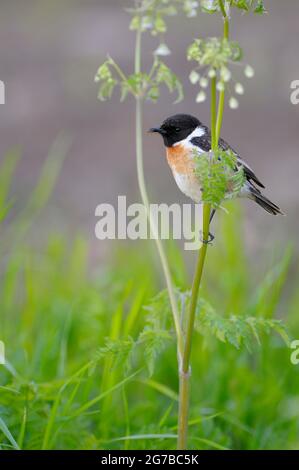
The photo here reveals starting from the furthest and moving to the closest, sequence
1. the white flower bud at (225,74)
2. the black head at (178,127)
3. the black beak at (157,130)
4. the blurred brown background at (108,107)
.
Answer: the blurred brown background at (108,107)
the black head at (178,127)
the black beak at (157,130)
the white flower bud at (225,74)

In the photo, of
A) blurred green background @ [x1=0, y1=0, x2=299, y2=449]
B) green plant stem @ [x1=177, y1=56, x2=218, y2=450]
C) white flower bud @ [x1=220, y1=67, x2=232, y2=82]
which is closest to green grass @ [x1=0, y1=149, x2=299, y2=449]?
blurred green background @ [x1=0, y1=0, x2=299, y2=449]

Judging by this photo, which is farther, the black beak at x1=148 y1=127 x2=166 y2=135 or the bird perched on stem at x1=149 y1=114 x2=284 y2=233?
the bird perched on stem at x1=149 y1=114 x2=284 y2=233

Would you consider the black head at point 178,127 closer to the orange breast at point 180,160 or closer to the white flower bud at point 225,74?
the orange breast at point 180,160

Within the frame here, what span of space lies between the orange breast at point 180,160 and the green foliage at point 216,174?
634 mm

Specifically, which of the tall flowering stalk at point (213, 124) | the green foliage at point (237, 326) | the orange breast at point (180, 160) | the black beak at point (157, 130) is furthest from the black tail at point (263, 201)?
the tall flowering stalk at point (213, 124)

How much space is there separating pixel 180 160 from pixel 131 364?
1.11 meters

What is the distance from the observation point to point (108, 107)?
8.55 m

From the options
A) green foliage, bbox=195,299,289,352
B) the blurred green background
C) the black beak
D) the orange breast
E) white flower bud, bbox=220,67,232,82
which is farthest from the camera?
the blurred green background

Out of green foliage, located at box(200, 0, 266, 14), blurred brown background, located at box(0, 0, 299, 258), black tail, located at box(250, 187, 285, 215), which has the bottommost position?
black tail, located at box(250, 187, 285, 215)

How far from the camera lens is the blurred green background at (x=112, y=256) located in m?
3.80

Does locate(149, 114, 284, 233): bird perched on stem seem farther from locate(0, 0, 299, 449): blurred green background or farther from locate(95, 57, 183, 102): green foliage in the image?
locate(95, 57, 183, 102): green foliage

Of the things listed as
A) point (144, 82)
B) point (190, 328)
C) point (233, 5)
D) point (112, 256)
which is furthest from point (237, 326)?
point (112, 256)

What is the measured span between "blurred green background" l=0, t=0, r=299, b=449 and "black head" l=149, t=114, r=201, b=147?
2.14 ft

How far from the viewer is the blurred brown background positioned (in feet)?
24.3
